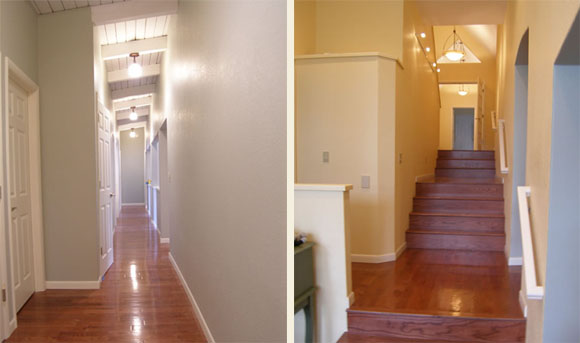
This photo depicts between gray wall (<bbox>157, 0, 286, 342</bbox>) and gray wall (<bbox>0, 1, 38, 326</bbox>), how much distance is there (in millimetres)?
1050

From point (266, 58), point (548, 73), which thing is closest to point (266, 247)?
point (266, 58)

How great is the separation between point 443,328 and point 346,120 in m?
1.84

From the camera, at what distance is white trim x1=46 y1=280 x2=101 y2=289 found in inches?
153

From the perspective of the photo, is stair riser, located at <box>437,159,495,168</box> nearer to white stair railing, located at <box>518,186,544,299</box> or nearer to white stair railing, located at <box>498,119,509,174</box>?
white stair railing, located at <box>498,119,509,174</box>

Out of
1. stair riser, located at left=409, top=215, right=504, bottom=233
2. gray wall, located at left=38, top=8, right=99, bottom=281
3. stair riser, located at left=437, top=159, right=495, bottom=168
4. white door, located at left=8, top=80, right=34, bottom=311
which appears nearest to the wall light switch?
stair riser, located at left=409, top=215, right=504, bottom=233

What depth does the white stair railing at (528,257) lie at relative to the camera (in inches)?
82.8

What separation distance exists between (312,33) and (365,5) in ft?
1.68

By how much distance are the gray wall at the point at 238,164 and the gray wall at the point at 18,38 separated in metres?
1.05

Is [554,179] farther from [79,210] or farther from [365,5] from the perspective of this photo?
[79,210]

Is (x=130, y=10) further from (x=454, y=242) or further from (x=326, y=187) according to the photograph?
(x=454, y=242)

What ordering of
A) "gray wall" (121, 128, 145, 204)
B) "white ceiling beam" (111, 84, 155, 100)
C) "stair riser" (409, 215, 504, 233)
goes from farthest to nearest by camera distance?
"gray wall" (121, 128, 145, 204), "white ceiling beam" (111, 84, 155, 100), "stair riser" (409, 215, 504, 233)

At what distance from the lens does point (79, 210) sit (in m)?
3.94

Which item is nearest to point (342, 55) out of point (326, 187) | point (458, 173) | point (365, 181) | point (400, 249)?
point (365, 181)

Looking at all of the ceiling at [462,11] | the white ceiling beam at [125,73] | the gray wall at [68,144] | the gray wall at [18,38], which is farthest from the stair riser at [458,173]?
the gray wall at [18,38]
